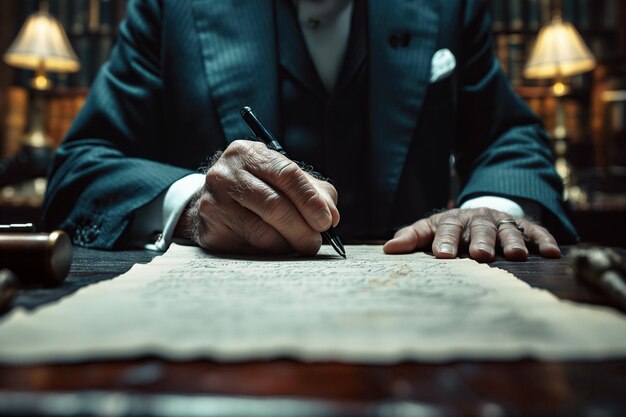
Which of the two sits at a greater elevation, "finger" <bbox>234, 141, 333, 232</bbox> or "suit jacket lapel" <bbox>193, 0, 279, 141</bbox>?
"suit jacket lapel" <bbox>193, 0, 279, 141</bbox>

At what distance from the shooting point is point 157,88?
1.20m

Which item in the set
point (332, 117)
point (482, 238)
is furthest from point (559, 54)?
point (482, 238)

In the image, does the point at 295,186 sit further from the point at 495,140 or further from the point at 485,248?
the point at 495,140

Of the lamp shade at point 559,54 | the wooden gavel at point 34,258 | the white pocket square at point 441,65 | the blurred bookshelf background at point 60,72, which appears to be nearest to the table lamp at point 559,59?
the lamp shade at point 559,54

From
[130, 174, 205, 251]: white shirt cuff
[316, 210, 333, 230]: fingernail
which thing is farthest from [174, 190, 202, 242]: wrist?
[316, 210, 333, 230]: fingernail

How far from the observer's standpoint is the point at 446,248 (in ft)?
2.30

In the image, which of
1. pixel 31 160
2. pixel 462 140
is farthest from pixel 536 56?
pixel 31 160

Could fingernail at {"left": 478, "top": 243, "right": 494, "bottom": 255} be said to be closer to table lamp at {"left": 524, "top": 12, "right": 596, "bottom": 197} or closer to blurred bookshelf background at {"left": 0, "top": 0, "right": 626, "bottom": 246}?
table lamp at {"left": 524, "top": 12, "right": 596, "bottom": 197}

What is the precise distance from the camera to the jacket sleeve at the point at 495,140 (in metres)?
0.98

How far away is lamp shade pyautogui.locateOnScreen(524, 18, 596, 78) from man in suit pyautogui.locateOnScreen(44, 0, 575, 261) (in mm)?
1622

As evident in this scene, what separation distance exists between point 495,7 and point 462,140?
2491 mm

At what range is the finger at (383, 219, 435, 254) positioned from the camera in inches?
30.2

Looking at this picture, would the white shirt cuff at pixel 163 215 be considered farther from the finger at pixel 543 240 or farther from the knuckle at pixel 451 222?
the finger at pixel 543 240

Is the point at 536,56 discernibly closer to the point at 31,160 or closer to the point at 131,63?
the point at 131,63
